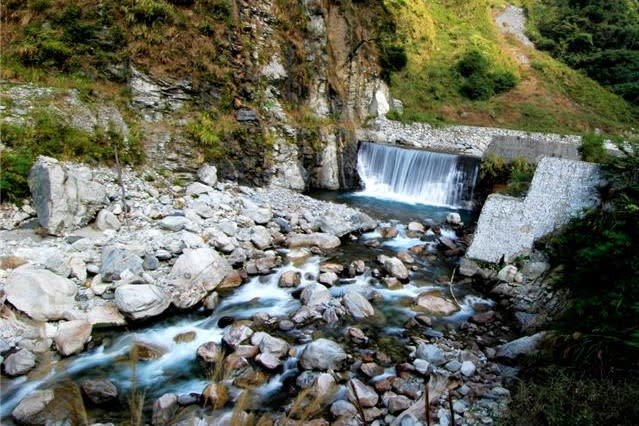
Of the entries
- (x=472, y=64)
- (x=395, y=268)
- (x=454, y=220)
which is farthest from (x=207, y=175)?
(x=472, y=64)

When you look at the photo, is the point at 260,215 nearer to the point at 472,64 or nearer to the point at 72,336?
the point at 72,336

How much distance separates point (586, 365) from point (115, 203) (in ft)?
27.4

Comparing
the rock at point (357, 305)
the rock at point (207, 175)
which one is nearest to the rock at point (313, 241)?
the rock at point (357, 305)

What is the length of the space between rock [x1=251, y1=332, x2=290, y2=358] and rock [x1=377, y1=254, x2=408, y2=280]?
3.08 metres

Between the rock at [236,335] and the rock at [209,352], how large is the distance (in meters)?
0.15

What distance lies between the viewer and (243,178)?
12.1 meters

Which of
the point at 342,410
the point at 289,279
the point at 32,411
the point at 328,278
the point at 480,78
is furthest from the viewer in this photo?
the point at 480,78

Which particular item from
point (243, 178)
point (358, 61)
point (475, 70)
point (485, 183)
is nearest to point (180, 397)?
point (243, 178)

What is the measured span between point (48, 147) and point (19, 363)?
5842mm

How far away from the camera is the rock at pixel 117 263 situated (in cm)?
611

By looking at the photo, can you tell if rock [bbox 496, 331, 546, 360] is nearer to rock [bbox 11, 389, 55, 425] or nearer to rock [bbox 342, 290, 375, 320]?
rock [bbox 342, 290, 375, 320]

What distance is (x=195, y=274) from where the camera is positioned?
652cm

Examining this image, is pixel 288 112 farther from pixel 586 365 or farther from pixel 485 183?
pixel 586 365

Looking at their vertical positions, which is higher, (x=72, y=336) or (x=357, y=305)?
(x=357, y=305)
